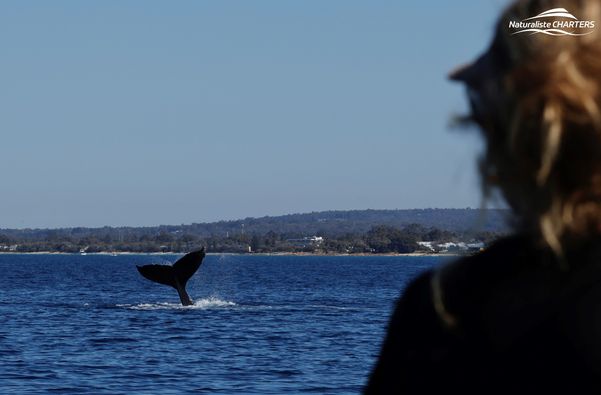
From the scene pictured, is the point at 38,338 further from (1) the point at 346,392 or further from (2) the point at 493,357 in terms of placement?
(2) the point at 493,357

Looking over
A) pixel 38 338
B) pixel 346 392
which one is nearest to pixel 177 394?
pixel 346 392

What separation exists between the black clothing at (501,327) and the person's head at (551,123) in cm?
5

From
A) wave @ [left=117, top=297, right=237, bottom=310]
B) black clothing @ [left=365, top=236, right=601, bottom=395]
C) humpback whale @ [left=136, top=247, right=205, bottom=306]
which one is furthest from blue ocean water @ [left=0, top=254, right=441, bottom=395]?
black clothing @ [left=365, top=236, right=601, bottom=395]

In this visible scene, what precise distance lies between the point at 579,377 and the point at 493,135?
0.38 metres

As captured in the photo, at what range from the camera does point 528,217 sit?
187cm

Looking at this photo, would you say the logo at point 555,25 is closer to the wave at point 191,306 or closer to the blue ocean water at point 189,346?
the blue ocean water at point 189,346

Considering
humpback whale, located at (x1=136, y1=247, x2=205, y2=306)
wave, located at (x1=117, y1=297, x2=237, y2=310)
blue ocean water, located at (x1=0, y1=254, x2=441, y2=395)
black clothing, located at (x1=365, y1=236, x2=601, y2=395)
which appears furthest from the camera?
wave, located at (x1=117, y1=297, x2=237, y2=310)

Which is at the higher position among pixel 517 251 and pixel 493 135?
pixel 493 135

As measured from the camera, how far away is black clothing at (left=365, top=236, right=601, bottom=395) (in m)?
1.77

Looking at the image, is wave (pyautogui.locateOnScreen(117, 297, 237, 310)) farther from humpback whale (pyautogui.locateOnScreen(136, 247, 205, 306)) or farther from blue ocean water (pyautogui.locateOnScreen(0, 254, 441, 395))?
humpback whale (pyautogui.locateOnScreen(136, 247, 205, 306))

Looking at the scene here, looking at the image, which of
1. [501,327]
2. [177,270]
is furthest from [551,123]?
[177,270]

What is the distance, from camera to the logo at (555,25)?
1.81 meters

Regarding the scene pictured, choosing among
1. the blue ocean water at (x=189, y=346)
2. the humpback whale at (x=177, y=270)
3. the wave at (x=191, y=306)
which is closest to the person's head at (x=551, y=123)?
the blue ocean water at (x=189, y=346)

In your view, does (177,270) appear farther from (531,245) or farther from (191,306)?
(531,245)
